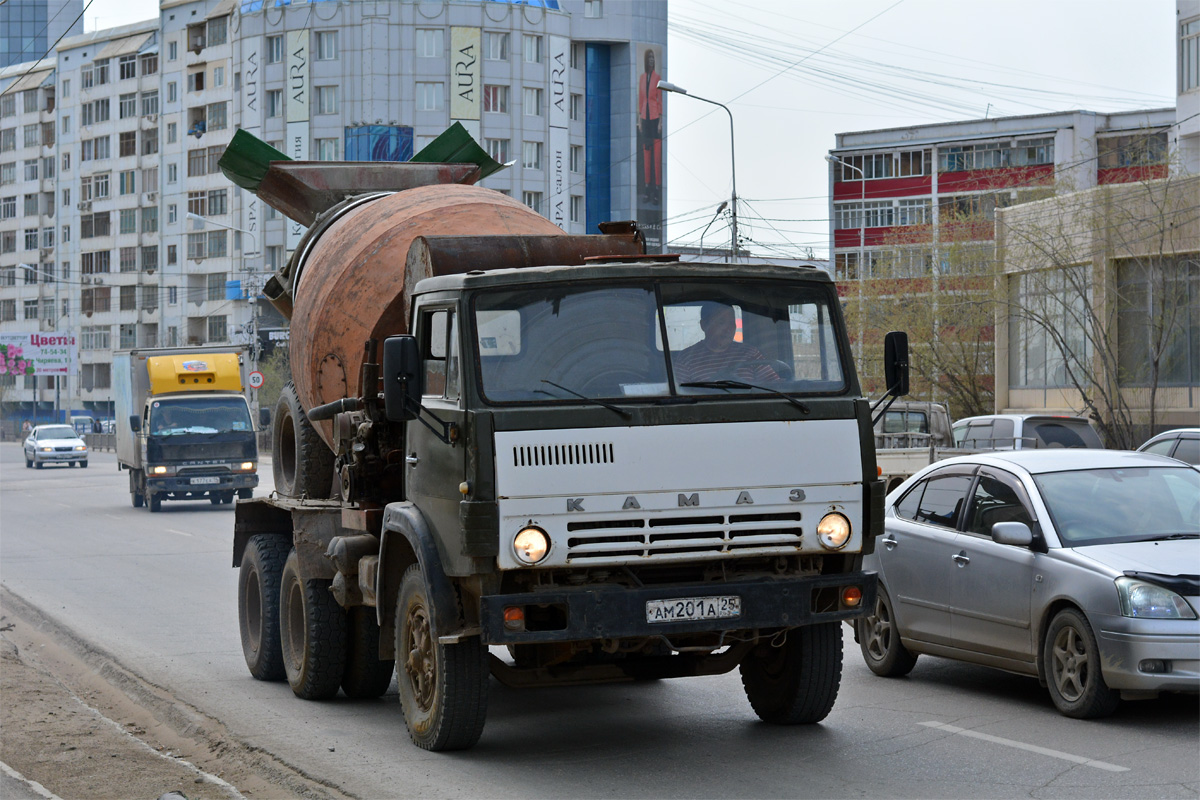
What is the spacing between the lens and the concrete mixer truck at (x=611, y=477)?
7051mm

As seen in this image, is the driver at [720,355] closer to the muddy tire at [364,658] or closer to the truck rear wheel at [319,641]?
the muddy tire at [364,658]

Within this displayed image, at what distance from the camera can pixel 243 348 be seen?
33875 mm

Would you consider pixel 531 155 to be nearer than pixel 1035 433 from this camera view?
No

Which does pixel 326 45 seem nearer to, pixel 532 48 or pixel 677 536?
pixel 532 48

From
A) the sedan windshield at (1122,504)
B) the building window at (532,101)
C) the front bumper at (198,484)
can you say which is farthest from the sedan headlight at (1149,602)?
the building window at (532,101)

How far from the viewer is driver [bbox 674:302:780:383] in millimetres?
7402

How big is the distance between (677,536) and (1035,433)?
1635 cm

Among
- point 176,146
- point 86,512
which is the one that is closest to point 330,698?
point 86,512

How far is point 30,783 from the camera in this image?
7.59 m

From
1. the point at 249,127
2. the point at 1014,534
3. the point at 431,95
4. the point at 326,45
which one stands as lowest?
the point at 1014,534

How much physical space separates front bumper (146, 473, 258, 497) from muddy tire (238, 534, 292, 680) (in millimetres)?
19671

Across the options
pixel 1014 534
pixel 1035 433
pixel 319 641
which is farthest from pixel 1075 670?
pixel 1035 433

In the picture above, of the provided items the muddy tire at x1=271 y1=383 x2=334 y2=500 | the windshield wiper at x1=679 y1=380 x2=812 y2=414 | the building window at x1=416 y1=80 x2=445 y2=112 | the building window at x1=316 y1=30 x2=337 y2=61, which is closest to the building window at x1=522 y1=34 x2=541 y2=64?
the building window at x1=416 y1=80 x2=445 y2=112

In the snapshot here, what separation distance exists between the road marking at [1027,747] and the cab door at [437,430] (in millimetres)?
3032
